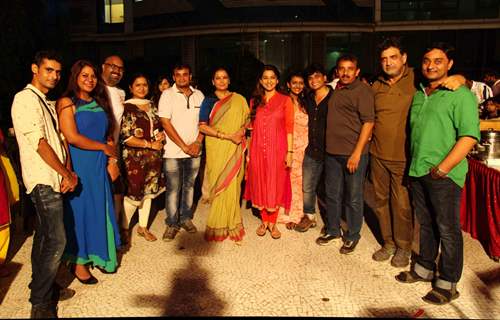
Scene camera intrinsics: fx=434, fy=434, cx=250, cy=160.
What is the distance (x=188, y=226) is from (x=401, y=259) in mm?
2163

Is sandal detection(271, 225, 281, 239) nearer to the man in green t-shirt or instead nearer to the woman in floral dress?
the woman in floral dress

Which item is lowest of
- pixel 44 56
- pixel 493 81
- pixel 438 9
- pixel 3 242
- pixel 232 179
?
pixel 3 242

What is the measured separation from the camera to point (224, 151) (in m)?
4.21

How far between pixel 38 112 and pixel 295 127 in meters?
2.53

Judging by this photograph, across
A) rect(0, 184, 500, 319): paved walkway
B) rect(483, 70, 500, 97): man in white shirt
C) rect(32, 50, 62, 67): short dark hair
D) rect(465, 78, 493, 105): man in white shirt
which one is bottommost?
rect(0, 184, 500, 319): paved walkway

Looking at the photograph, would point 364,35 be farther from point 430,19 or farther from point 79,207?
point 79,207

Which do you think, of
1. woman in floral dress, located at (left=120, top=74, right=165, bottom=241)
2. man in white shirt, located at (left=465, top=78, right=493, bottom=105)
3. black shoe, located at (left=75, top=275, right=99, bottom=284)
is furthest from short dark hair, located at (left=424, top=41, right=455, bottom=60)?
man in white shirt, located at (left=465, top=78, right=493, bottom=105)

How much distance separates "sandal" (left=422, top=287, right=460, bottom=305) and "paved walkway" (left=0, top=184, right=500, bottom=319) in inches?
1.7

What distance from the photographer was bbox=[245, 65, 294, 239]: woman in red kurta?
166 inches

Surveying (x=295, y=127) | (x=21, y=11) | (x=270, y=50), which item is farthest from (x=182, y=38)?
(x=295, y=127)

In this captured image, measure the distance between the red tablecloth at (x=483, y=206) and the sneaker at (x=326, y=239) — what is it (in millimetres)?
1359

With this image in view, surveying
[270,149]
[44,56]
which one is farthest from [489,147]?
[44,56]

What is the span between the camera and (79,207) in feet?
10.5

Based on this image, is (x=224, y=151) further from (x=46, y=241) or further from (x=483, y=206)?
(x=483, y=206)
